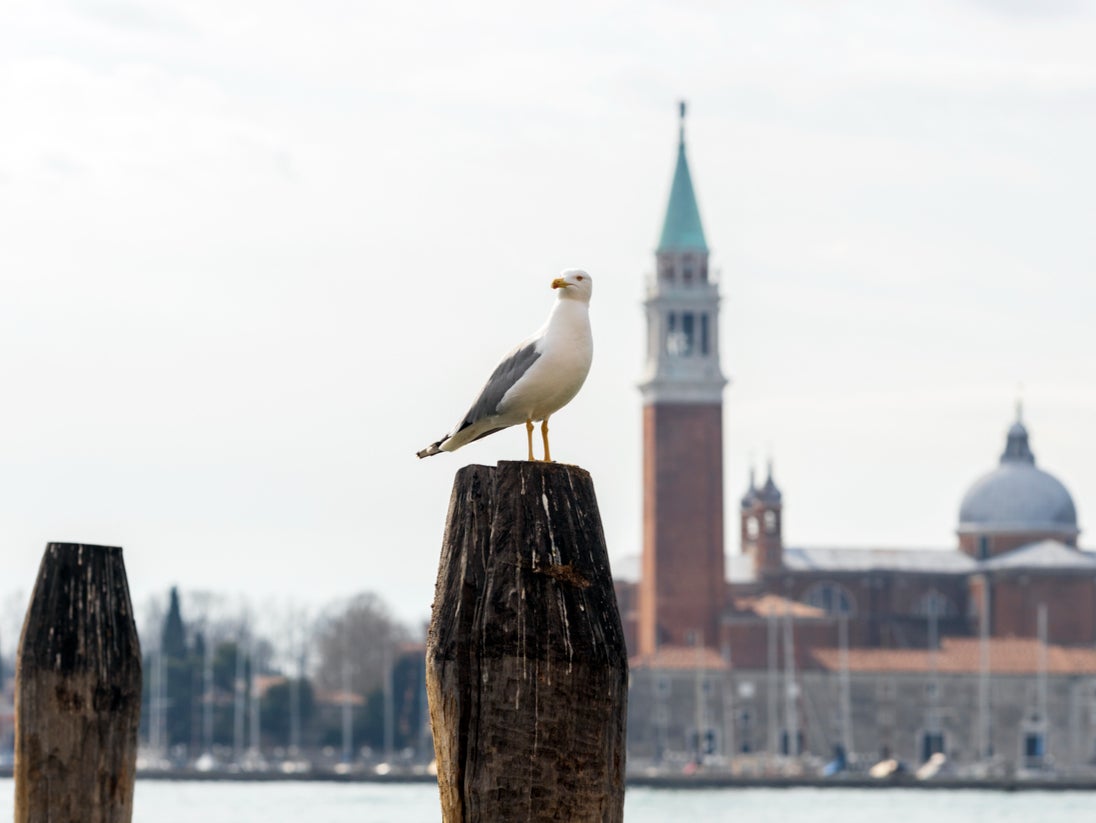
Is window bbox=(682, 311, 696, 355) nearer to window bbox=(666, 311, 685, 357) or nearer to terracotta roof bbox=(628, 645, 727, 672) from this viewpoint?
window bbox=(666, 311, 685, 357)

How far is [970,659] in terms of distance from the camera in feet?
273

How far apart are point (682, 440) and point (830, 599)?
1172cm

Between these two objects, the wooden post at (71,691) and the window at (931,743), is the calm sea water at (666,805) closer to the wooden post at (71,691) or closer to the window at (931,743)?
the window at (931,743)

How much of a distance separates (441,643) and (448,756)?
26cm

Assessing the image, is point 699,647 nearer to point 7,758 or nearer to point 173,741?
point 173,741

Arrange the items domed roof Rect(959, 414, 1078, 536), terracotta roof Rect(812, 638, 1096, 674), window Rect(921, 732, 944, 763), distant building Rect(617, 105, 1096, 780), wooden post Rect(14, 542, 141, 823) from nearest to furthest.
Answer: wooden post Rect(14, 542, 141, 823)
distant building Rect(617, 105, 1096, 780)
terracotta roof Rect(812, 638, 1096, 674)
window Rect(921, 732, 944, 763)
domed roof Rect(959, 414, 1078, 536)

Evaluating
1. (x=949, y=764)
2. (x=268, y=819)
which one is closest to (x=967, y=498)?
(x=949, y=764)

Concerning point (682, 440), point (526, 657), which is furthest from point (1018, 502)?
point (526, 657)

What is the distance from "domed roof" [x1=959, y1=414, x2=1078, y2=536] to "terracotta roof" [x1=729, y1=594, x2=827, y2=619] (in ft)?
24.8

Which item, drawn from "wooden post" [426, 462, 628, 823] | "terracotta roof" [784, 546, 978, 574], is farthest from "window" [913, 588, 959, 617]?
"wooden post" [426, 462, 628, 823]

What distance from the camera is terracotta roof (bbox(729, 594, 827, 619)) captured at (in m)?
83.0

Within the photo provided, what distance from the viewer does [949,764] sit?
81062mm

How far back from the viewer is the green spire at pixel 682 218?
82.3m

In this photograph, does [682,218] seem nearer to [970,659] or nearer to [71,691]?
[970,659]
